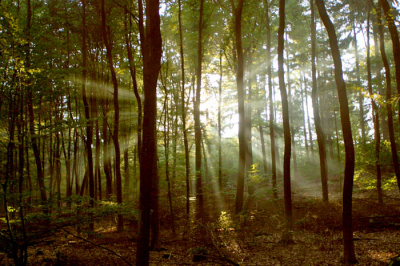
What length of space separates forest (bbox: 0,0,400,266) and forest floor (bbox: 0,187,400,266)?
70 millimetres

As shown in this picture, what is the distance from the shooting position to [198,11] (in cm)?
1299

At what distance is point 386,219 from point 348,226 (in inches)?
224

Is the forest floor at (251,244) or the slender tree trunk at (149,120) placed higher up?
the slender tree trunk at (149,120)

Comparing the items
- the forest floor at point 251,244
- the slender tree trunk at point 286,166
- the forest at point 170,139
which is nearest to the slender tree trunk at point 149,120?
the forest at point 170,139

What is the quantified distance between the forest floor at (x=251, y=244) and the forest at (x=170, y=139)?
0.23ft

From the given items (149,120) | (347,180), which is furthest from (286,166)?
(149,120)

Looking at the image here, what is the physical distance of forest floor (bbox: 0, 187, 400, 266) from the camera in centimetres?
747

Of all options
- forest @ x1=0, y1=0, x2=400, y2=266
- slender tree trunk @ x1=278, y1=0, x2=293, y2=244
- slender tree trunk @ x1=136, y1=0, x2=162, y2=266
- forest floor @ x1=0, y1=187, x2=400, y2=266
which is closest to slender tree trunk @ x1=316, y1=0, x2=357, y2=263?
forest @ x1=0, y1=0, x2=400, y2=266

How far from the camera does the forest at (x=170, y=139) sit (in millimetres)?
6117

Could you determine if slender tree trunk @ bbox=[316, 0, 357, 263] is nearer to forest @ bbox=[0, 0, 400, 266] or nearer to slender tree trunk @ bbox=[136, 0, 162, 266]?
forest @ bbox=[0, 0, 400, 266]

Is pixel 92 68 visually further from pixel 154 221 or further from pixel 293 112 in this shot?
pixel 293 112

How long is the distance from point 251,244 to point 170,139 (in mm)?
6320

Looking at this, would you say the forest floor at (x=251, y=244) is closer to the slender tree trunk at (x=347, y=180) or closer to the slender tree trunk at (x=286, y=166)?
the slender tree trunk at (x=286, y=166)

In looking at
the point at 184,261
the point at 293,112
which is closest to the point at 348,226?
the point at 184,261
